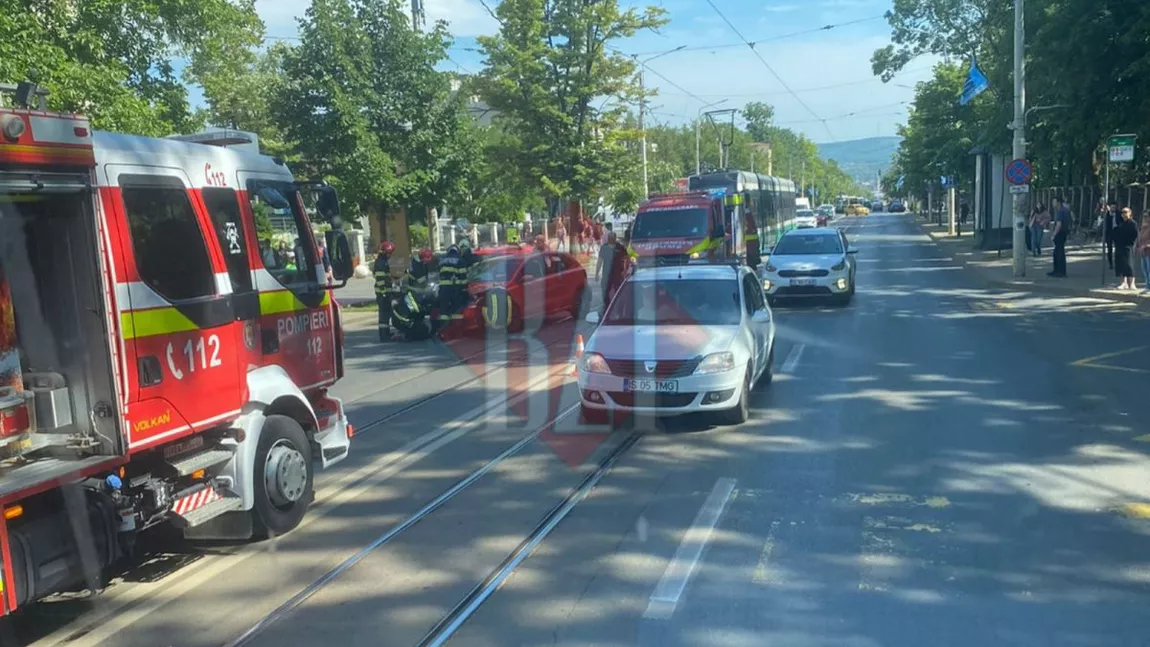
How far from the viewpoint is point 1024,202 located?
24.0m

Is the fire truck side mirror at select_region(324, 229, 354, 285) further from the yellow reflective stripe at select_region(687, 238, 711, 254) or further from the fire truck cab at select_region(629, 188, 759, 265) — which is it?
the yellow reflective stripe at select_region(687, 238, 711, 254)

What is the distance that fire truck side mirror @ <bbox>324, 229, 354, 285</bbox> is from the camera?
7.27 metres

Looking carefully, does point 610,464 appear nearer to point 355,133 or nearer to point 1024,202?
point 355,133

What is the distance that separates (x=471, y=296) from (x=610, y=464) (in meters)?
9.81

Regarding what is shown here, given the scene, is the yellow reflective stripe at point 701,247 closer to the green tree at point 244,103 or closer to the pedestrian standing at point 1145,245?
the pedestrian standing at point 1145,245

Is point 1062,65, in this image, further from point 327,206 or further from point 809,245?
point 327,206

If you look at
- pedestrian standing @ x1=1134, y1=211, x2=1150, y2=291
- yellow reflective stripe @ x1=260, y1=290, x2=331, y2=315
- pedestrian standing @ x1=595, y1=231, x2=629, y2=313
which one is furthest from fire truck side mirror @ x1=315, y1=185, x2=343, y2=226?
pedestrian standing @ x1=1134, y1=211, x2=1150, y2=291

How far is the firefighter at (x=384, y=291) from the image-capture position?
55.9 ft

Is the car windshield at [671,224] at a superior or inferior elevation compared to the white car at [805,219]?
superior

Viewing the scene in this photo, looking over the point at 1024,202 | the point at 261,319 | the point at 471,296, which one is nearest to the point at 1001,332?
the point at 471,296

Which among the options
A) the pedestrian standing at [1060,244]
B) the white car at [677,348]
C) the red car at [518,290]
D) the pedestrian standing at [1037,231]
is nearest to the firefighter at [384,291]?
the red car at [518,290]

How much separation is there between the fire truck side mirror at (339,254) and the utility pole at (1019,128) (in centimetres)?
2040

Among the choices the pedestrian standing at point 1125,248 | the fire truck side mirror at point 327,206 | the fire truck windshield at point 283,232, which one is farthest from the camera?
the pedestrian standing at point 1125,248

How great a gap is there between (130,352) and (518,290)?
12308mm
